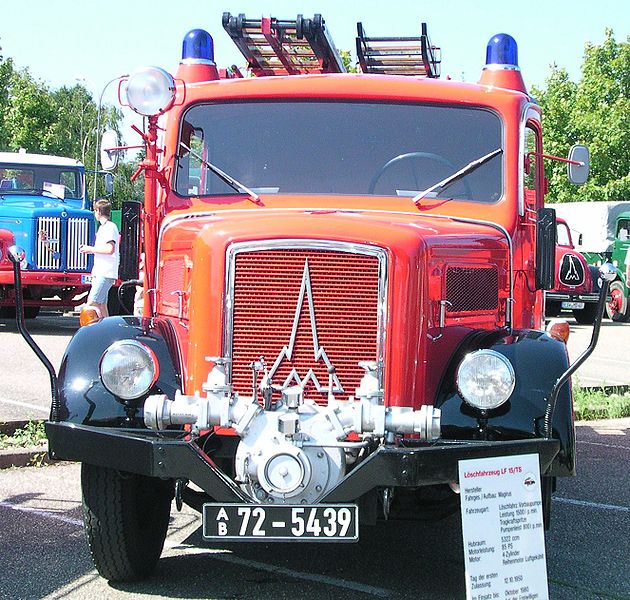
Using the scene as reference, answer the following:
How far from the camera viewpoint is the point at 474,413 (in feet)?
14.1

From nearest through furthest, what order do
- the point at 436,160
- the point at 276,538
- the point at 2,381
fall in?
the point at 276,538, the point at 436,160, the point at 2,381

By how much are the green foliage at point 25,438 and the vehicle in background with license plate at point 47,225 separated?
905 cm

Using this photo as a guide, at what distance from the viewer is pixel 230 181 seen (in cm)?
541

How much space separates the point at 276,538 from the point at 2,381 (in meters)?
6.91

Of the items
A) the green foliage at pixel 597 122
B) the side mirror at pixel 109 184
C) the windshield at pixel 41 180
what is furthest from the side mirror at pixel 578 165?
the green foliage at pixel 597 122

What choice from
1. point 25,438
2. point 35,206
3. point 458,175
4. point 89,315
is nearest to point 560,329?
point 458,175

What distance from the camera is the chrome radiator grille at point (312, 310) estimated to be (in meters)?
4.35

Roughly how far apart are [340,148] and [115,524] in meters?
2.18

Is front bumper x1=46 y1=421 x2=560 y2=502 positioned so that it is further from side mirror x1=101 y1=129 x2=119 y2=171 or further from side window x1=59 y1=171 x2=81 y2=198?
side window x1=59 y1=171 x2=81 y2=198

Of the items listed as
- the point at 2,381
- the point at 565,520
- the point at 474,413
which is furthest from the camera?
the point at 2,381

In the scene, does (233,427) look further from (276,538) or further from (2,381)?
(2,381)

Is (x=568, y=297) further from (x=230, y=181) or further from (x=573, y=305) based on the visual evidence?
(x=230, y=181)

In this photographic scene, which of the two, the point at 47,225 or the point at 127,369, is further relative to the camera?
the point at 47,225

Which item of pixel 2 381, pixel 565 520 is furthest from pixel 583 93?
pixel 565 520
